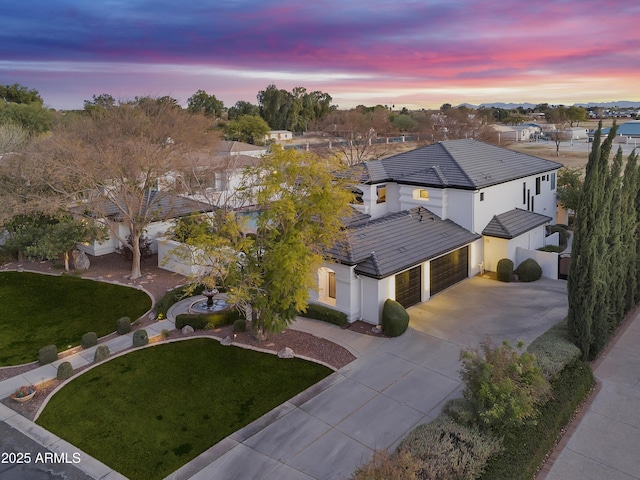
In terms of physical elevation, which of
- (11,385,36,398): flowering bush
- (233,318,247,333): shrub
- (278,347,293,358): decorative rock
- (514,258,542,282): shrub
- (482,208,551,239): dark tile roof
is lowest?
(11,385,36,398): flowering bush

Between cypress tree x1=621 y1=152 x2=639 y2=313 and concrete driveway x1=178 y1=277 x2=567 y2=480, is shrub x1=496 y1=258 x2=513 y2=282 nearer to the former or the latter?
concrete driveway x1=178 y1=277 x2=567 y2=480

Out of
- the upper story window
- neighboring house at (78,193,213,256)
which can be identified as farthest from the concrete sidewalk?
neighboring house at (78,193,213,256)

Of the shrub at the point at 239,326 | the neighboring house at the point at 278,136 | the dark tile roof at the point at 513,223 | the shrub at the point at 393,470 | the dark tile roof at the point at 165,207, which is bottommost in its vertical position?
the shrub at the point at 239,326

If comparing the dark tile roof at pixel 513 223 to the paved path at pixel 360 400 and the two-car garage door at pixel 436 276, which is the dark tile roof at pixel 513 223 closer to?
the two-car garage door at pixel 436 276

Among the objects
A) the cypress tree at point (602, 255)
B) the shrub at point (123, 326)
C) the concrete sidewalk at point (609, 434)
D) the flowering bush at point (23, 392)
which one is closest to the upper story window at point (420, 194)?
the cypress tree at point (602, 255)

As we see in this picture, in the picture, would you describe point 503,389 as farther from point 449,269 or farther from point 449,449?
point 449,269

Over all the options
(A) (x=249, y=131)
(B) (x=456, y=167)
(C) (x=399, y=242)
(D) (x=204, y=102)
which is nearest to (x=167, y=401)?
(C) (x=399, y=242)
